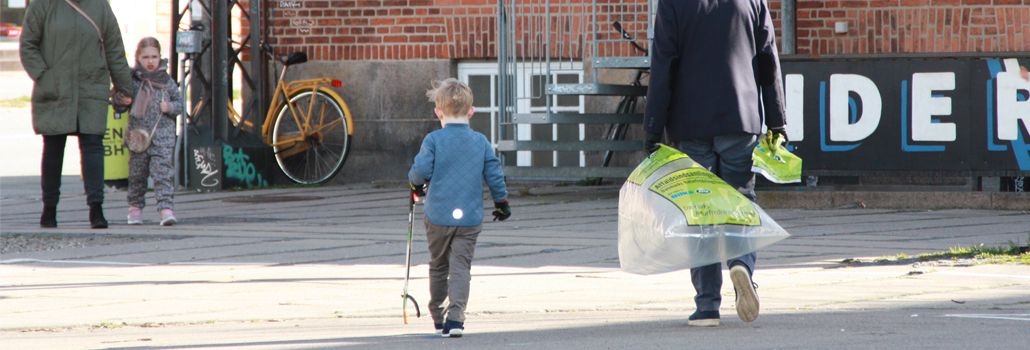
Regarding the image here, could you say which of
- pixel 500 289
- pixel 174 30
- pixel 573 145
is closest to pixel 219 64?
pixel 174 30

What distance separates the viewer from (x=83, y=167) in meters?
12.0

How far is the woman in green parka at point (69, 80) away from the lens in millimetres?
11844

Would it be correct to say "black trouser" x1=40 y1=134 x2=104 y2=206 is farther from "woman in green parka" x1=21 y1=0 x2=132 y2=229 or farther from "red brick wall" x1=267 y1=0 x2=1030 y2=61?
"red brick wall" x1=267 y1=0 x2=1030 y2=61

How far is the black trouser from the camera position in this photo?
11.9m

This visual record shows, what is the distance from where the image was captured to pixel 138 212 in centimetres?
1238

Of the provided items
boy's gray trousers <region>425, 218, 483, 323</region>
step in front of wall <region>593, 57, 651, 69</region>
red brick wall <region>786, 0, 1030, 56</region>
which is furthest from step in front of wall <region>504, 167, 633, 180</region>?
boy's gray trousers <region>425, 218, 483, 323</region>

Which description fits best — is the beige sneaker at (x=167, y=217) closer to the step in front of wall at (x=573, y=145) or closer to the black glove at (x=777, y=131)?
the step in front of wall at (x=573, y=145)

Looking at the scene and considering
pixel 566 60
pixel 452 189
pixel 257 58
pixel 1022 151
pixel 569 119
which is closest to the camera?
pixel 452 189

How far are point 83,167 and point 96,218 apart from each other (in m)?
0.39

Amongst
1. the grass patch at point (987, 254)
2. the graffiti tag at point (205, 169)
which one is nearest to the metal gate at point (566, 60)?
the graffiti tag at point (205, 169)

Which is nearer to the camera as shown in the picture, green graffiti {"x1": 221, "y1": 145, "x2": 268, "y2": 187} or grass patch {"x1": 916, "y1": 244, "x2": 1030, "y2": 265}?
grass patch {"x1": 916, "y1": 244, "x2": 1030, "y2": 265}

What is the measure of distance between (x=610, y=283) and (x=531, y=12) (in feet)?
25.2

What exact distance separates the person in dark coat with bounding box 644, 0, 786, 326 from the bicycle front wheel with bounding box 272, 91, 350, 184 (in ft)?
32.0

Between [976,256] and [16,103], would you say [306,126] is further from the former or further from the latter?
[16,103]
